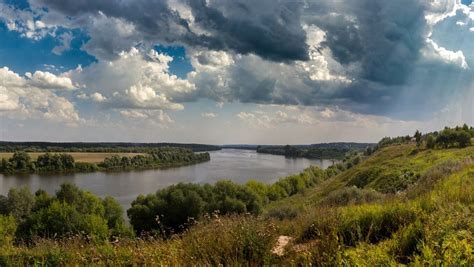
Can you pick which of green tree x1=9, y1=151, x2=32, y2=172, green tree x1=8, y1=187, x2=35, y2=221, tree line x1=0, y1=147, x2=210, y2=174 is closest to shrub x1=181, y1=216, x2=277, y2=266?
green tree x1=8, y1=187, x2=35, y2=221

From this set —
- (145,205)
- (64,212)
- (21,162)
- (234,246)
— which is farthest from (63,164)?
(234,246)

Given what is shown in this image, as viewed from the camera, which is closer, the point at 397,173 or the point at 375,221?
the point at 375,221

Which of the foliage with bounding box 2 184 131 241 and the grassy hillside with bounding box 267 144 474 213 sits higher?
the grassy hillside with bounding box 267 144 474 213

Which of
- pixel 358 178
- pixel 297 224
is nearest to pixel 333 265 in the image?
pixel 297 224

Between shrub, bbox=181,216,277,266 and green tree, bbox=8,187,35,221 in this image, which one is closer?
shrub, bbox=181,216,277,266

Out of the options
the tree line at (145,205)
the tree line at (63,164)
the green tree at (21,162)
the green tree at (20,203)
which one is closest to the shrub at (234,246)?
the tree line at (145,205)

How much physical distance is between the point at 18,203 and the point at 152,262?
45222 millimetres

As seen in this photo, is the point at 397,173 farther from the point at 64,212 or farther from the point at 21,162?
the point at 21,162

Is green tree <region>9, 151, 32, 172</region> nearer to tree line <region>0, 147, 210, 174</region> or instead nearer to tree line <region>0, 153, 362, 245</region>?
tree line <region>0, 147, 210, 174</region>

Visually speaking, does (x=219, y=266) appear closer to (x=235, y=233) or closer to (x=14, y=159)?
(x=235, y=233)

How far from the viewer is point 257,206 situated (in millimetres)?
48000

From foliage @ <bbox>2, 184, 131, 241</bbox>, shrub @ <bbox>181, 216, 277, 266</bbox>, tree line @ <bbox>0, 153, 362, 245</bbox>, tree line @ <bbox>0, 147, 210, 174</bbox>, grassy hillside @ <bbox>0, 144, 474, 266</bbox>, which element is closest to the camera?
grassy hillside @ <bbox>0, 144, 474, 266</bbox>

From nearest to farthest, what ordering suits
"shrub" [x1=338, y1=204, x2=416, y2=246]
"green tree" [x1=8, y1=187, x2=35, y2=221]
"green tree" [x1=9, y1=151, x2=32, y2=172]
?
"shrub" [x1=338, y1=204, x2=416, y2=246]
"green tree" [x1=8, y1=187, x2=35, y2=221]
"green tree" [x1=9, y1=151, x2=32, y2=172]

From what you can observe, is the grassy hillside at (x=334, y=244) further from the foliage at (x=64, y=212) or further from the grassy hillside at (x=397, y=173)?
the foliage at (x=64, y=212)
